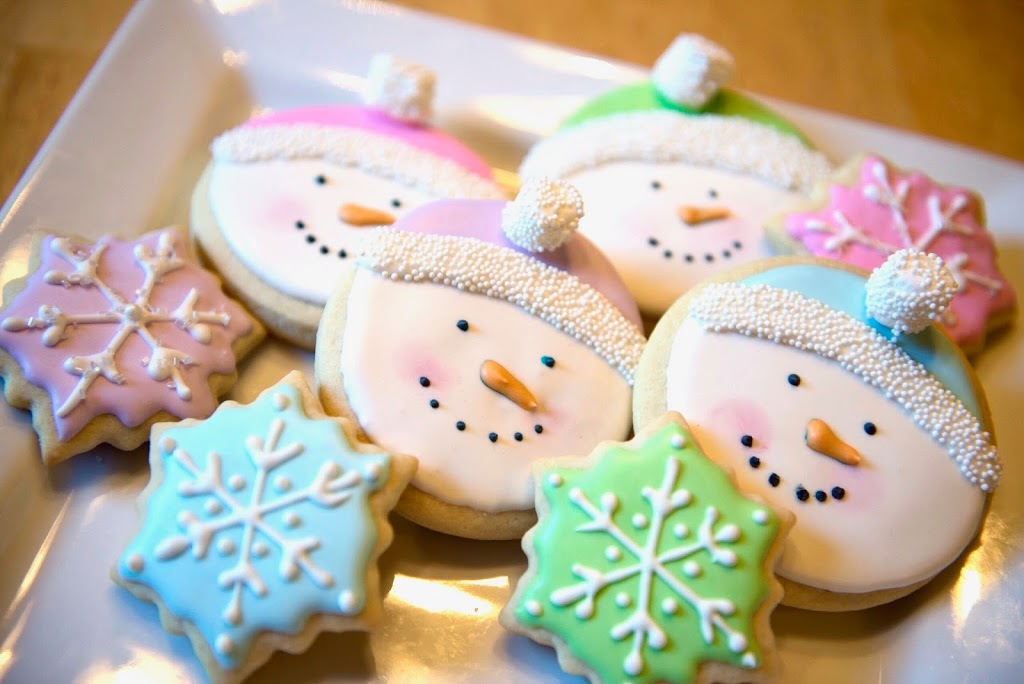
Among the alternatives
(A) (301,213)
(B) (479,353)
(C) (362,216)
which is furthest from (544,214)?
(A) (301,213)

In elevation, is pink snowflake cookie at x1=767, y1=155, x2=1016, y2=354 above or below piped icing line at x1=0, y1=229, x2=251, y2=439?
above

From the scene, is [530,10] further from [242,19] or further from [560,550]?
[560,550]

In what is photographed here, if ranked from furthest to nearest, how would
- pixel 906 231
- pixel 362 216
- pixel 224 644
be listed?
pixel 906 231
pixel 362 216
pixel 224 644

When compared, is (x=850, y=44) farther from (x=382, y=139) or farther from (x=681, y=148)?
(x=382, y=139)

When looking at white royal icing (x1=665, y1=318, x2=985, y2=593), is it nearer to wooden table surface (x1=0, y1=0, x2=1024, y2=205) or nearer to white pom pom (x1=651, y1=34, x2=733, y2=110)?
white pom pom (x1=651, y1=34, x2=733, y2=110)

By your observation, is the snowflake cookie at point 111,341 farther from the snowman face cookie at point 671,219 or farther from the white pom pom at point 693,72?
the white pom pom at point 693,72

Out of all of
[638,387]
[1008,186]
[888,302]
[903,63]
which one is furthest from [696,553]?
[903,63]

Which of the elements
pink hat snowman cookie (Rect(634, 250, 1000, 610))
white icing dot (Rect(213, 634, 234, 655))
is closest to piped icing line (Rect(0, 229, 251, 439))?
white icing dot (Rect(213, 634, 234, 655))

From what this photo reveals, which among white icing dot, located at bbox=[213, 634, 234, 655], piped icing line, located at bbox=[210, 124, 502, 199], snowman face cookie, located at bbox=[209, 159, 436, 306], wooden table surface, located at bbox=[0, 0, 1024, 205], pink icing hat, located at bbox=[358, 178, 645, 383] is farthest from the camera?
wooden table surface, located at bbox=[0, 0, 1024, 205]
